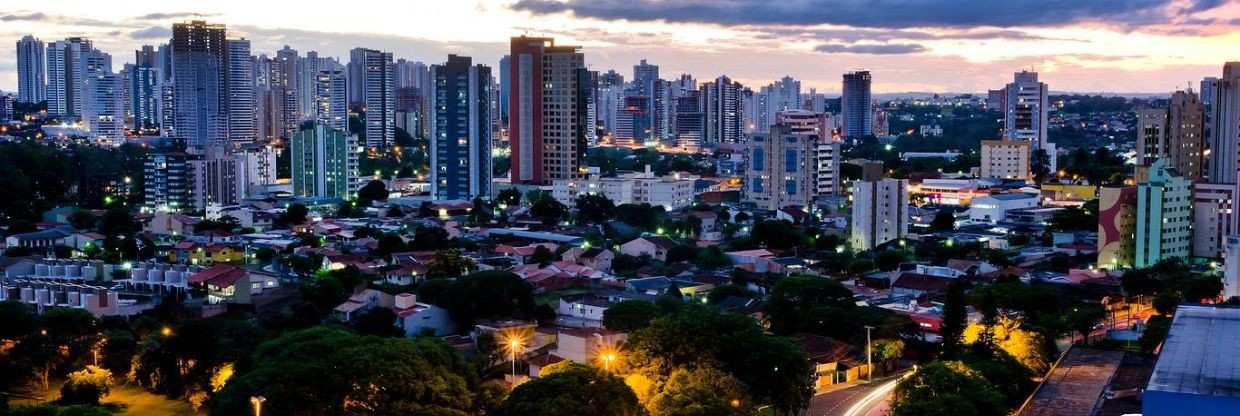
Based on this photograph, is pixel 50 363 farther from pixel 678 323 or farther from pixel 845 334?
pixel 845 334

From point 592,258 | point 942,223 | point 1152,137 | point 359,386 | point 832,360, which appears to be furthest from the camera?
point 1152,137

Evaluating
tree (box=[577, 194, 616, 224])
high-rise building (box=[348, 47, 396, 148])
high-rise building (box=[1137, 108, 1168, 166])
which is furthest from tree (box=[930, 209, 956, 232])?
high-rise building (box=[348, 47, 396, 148])

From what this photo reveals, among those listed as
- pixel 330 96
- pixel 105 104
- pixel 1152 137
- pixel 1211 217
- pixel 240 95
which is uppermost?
→ pixel 330 96

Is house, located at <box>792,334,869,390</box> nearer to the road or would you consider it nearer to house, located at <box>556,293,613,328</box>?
the road

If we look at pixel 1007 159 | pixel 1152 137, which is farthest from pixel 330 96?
pixel 1152 137

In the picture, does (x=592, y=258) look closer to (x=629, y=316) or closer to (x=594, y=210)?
(x=629, y=316)

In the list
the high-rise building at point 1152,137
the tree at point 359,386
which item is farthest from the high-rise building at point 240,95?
the tree at point 359,386
